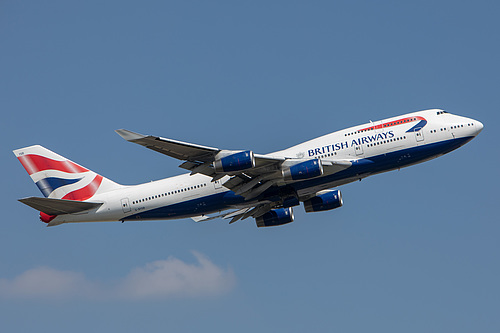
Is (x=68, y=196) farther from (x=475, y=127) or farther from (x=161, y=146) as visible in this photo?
(x=475, y=127)

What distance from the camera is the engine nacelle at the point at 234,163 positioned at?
41469 mm

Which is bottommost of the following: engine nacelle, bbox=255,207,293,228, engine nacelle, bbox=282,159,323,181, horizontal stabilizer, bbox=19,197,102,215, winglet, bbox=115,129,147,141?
engine nacelle, bbox=255,207,293,228

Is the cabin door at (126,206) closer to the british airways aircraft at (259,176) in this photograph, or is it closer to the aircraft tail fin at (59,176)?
the british airways aircraft at (259,176)

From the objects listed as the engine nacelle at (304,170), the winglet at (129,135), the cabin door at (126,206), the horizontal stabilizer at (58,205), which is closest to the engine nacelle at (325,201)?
the engine nacelle at (304,170)

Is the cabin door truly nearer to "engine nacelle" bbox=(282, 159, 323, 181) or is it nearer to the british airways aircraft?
the british airways aircraft

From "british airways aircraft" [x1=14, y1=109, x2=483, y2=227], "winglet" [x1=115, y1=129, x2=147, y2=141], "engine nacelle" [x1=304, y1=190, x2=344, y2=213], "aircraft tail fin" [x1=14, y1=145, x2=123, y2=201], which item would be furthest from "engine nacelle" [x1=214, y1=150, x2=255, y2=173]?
"aircraft tail fin" [x1=14, y1=145, x2=123, y2=201]

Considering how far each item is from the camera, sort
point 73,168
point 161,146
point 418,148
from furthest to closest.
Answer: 1. point 73,168
2. point 418,148
3. point 161,146

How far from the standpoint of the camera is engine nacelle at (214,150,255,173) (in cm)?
4147

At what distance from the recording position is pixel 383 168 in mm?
44938

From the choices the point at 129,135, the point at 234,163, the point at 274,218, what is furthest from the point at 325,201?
the point at 129,135

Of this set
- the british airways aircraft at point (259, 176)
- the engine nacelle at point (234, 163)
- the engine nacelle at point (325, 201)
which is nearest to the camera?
the engine nacelle at point (234, 163)

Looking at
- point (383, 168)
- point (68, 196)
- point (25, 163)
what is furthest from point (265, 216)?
point (25, 163)

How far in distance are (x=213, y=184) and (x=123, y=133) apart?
416 inches

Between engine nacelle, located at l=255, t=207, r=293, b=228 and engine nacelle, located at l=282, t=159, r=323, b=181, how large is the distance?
31.5 ft
